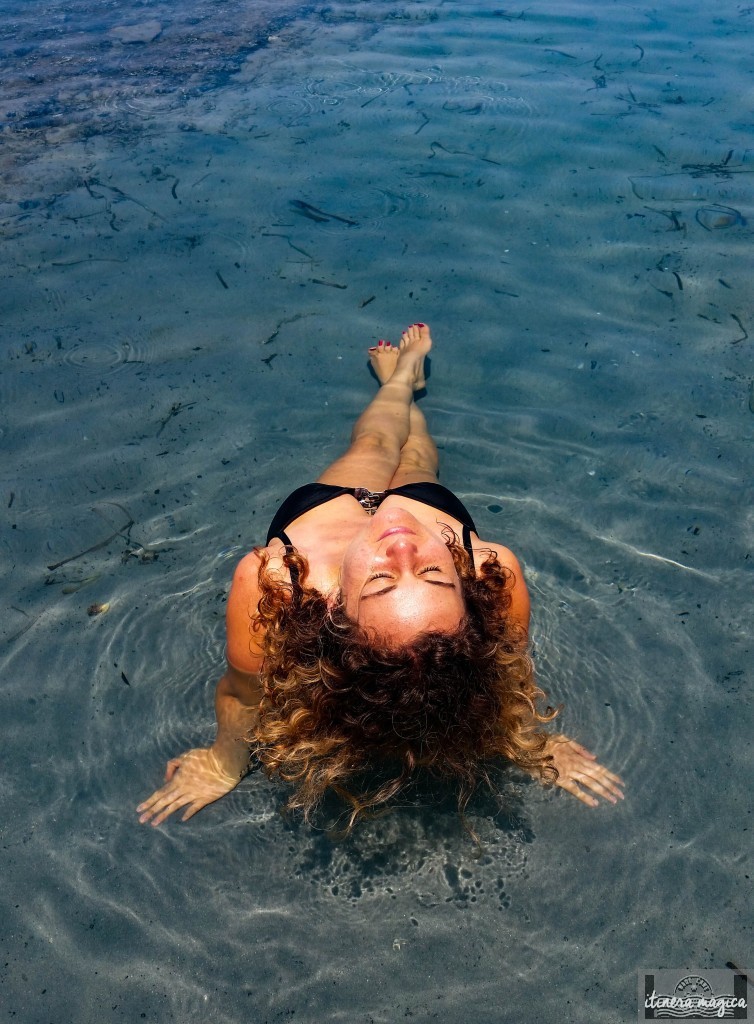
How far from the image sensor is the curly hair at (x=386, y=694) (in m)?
2.83

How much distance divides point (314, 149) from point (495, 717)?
245 inches

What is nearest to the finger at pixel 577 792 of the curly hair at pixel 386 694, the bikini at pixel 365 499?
Answer: the curly hair at pixel 386 694

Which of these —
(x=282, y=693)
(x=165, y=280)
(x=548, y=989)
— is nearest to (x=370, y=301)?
(x=165, y=280)

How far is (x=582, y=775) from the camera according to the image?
3594mm

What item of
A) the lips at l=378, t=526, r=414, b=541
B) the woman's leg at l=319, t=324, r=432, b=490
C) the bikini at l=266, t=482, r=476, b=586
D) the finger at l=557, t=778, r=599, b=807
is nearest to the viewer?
the lips at l=378, t=526, r=414, b=541

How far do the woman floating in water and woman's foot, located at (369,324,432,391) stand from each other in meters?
1.36

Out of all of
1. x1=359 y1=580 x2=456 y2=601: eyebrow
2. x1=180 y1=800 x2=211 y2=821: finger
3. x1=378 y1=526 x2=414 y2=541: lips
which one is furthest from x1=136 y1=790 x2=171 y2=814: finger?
x1=378 y1=526 x2=414 y2=541: lips

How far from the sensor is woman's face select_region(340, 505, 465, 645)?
2.77 m

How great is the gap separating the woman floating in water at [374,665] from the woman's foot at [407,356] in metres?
1.36

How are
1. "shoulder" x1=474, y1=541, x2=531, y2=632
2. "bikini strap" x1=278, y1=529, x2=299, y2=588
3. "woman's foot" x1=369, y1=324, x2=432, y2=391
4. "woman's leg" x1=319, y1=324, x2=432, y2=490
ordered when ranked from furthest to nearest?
"woman's foot" x1=369, y1=324, x2=432, y2=391 < "woman's leg" x1=319, y1=324, x2=432, y2=490 < "shoulder" x1=474, y1=541, x2=531, y2=632 < "bikini strap" x1=278, y1=529, x2=299, y2=588

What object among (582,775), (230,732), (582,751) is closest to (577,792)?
(582,775)

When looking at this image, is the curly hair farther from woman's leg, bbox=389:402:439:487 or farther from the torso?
woman's leg, bbox=389:402:439:487

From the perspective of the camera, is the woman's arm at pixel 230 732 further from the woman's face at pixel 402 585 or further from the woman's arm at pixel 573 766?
the woman's arm at pixel 573 766

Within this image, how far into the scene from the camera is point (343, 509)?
3945 millimetres
